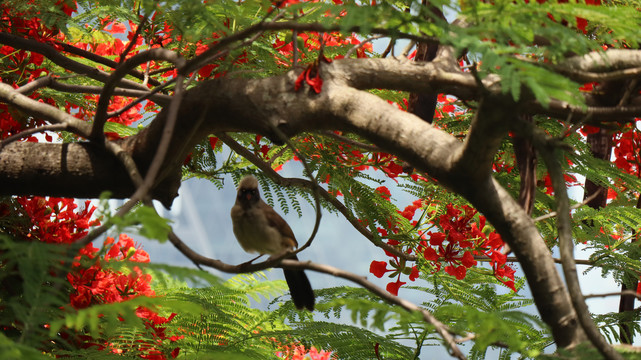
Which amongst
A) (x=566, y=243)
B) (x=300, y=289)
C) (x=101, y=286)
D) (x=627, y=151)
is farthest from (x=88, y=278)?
(x=627, y=151)

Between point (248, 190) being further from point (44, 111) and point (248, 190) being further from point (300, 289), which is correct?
point (44, 111)

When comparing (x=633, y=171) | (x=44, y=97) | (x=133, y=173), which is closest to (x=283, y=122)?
(x=133, y=173)

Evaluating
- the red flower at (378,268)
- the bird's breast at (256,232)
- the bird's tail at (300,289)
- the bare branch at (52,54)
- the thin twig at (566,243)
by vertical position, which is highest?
the bare branch at (52,54)

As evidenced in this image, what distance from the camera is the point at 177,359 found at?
3127 millimetres

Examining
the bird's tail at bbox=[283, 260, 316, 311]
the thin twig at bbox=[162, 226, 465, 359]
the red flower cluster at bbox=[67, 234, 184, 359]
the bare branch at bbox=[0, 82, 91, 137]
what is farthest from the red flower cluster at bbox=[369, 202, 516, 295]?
the bare branch at bbox=[0, 82, 91, 137]

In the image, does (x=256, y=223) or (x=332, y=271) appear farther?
(x=256, y=223)

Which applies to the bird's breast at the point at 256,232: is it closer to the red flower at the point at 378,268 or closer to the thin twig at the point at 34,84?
the red flower at the point at 378,268

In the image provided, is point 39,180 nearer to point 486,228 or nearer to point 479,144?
point 479,144

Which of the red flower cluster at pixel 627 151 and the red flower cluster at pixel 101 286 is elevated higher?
the red flower cluster at pixel 627 151

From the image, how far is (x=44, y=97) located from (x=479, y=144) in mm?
2899

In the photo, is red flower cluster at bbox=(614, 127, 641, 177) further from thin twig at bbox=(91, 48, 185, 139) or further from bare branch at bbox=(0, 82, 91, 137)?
bare branch at bbox=(0, 82, 91, 137)

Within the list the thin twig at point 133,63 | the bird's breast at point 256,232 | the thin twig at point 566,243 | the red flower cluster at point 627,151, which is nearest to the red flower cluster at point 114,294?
the bird's breast at point 256,232

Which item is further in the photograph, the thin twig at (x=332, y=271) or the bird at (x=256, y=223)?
the bird at (x=256, y=223)

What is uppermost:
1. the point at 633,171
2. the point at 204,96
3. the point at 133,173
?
the point at 633,171
